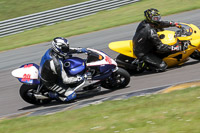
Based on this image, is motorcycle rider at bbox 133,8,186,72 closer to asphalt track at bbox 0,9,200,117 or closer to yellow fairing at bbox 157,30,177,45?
yellow fairing at bbox 157,30,177,45

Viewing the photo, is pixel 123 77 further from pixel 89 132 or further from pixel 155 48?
pixel 89 132

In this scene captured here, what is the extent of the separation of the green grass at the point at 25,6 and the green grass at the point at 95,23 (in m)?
Result: 4.48

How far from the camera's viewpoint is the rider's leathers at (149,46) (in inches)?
368

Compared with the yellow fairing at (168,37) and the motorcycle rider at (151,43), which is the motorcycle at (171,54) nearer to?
the yellow fairing at (168,37)

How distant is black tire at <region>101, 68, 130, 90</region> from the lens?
861cm

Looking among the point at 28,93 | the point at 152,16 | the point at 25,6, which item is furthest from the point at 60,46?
the point at 25,6

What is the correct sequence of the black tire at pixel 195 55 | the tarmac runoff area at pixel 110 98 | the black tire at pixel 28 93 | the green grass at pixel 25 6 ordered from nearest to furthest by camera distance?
the tarmac runoff area at pixel 110 98 < the black tire at pixel 28 93 < the black tire at pixel 195 55 < the green grass at pixel 25 6

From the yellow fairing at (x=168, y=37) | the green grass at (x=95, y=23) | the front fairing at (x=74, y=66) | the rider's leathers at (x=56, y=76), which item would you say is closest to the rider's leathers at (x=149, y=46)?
the yellow fairing at (x=168, y=37)

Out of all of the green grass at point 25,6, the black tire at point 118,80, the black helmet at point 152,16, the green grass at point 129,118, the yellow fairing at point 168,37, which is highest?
the green grass at point 25,6

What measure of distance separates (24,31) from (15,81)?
31.1ft

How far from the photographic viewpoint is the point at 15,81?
11.4 metres

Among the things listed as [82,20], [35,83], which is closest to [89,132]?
[35,83]

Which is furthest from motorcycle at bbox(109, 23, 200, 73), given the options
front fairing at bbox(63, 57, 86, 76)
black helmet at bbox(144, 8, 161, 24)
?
front fairing at bbox(63, 57, 86, 76)

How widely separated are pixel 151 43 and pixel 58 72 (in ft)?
9.08
